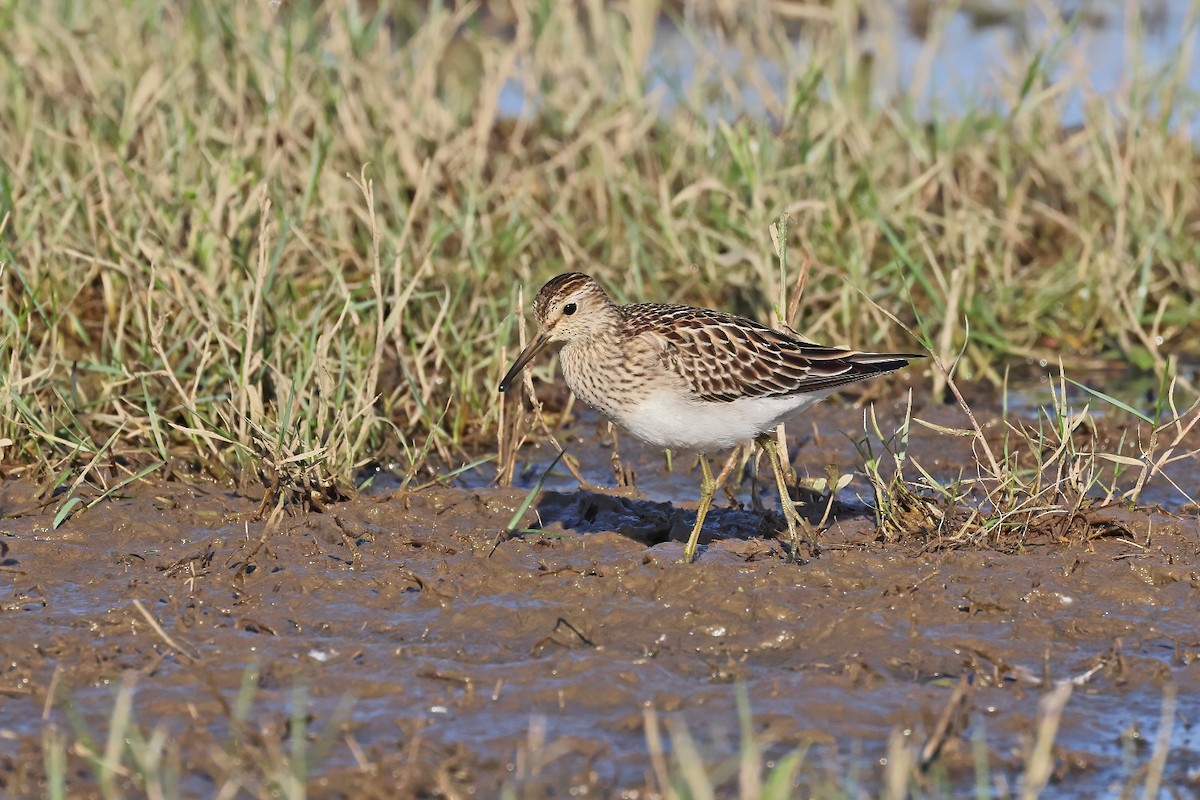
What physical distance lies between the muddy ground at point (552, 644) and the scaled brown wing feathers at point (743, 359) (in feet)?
1.92

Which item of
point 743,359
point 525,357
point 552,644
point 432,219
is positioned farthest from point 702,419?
point 432,219

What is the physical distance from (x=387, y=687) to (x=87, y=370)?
3.24 metres

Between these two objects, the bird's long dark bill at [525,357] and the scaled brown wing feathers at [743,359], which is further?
the bird's long dark bill at [525,357]

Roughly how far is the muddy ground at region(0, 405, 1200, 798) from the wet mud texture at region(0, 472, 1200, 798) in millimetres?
11

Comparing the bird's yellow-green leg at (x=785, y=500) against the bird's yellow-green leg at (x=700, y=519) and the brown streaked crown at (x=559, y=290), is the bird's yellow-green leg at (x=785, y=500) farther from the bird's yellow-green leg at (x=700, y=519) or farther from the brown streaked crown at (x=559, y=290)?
the brown streaked crown at (x=559, y=290)

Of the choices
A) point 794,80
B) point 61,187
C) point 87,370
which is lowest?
point 87,370

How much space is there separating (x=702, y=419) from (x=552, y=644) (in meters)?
1.16

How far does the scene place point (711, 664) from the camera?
511 cm

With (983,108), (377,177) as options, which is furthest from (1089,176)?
(377,177)

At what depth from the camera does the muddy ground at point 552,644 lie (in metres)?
4.47

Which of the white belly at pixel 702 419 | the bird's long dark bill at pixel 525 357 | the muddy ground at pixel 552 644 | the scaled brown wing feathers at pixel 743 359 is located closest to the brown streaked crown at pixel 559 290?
the bird's long dark bill at pixel 525 357

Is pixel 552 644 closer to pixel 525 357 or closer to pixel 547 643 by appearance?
pixel 547 643

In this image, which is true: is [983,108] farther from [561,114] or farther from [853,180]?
[561,114]

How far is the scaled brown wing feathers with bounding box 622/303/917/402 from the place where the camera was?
6.14 m
